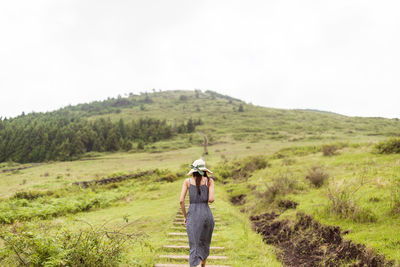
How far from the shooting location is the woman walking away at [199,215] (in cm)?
551

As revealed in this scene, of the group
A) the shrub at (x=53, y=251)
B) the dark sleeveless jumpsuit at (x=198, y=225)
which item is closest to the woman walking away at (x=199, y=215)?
the dark sleeveless jumpsuit at (x=198, y=225)

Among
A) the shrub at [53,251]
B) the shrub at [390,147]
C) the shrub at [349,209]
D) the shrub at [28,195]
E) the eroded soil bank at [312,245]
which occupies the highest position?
the shrub at [390,147]

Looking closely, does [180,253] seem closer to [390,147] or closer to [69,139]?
[390,147]

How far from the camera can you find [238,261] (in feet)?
22.9

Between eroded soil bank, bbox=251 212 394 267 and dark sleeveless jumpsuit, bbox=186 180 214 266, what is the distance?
422 centimetres

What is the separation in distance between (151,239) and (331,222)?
7.09 m

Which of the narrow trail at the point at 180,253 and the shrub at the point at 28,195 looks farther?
the shrub at the point at 28,195

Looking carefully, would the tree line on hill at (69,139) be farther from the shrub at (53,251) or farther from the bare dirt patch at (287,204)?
the shrub at (53,251)

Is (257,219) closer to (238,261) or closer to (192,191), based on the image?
(238,261)

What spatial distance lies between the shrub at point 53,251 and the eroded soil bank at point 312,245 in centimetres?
616

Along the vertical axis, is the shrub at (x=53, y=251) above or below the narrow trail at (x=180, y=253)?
above

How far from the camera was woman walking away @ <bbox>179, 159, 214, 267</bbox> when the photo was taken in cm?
551

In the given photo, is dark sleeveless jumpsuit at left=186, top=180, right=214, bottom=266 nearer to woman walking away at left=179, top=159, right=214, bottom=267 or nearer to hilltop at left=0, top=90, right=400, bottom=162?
woman walking away at left=179, top=159, right=214, bottom=267

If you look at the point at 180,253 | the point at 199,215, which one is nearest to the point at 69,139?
the point at 180,253
